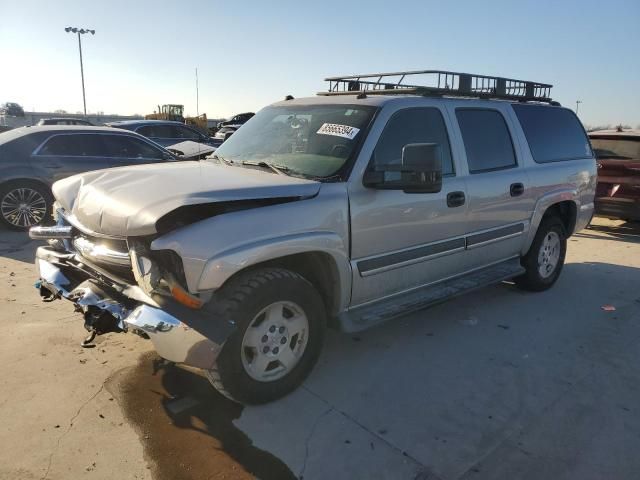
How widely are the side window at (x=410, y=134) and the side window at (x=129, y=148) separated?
621 cm

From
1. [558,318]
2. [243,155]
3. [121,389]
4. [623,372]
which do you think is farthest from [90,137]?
[623,372]

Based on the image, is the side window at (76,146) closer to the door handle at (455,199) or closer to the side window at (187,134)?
the side window at (187,134)

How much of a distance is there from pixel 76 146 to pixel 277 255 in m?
6.74

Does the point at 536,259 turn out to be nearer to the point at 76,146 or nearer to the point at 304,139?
the point at 304,139

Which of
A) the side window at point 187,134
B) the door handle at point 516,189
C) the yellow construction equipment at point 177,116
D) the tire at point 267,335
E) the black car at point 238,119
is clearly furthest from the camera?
the yellow construction equipment at point 177,116

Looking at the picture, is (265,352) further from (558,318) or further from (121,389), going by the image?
(558,318)

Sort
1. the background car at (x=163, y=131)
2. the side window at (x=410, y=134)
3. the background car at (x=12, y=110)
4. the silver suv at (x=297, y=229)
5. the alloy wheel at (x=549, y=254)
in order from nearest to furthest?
the silver suv at (x=297, y=229) → the side window at (x=410, y=134) → the alloy wheel at (x=549, y=254) → the background car at (x=163, y=131) → the background car at (x=12, y=110)

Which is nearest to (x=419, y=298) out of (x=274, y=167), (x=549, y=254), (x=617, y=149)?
(x=274, y=167)

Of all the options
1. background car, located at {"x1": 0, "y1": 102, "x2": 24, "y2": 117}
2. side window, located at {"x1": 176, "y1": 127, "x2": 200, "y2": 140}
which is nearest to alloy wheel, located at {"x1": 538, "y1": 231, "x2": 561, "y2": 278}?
side window, located at {"x1": 176, "y1": 127, "x2": 200, "y2": 140}

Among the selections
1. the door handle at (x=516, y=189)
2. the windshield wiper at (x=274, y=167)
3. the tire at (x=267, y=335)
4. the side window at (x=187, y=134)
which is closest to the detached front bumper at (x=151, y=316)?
the tire at (x=267, y=335)

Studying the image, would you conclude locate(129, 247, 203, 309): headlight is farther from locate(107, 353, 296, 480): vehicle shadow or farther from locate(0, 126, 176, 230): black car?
locate(0, 126, 176, 230): black car

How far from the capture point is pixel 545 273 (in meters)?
5.68

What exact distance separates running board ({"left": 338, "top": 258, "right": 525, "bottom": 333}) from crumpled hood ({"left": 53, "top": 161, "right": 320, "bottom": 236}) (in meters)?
0.97

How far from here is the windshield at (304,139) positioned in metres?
3.58
